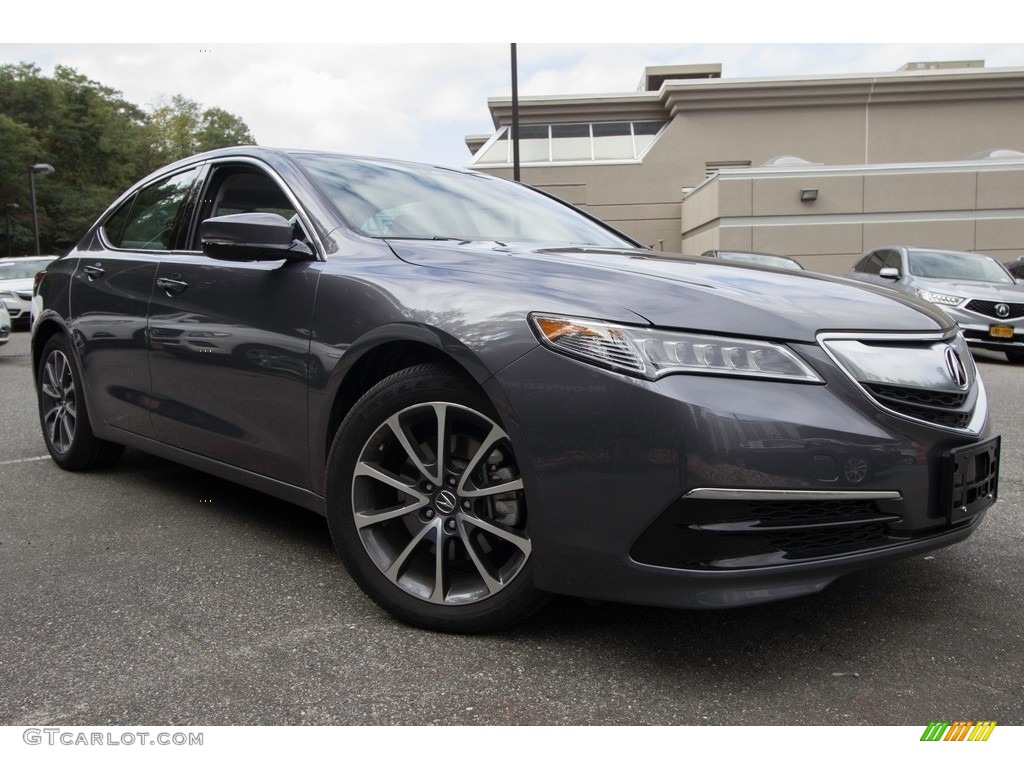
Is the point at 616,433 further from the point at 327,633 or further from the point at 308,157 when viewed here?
the point at 308,157

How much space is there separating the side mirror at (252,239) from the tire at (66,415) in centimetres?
182

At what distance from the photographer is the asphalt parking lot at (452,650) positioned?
7.06ft

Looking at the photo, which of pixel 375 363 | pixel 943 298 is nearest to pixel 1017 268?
pixel 943 298

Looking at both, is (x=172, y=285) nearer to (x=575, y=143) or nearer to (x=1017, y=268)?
(x=1017, y=268)

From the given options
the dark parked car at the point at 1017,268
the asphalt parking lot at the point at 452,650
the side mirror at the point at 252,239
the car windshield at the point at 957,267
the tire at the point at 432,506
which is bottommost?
the dark parked car at the point at 1017,268

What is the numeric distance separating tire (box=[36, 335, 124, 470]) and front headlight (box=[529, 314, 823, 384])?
127 inches

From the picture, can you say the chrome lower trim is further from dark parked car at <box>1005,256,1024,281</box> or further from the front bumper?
dark parked car at <box>1005,256,1024,281</box>

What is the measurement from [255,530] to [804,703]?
7.64ft

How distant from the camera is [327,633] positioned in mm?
2633

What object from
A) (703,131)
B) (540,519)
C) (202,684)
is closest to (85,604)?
(202,684)

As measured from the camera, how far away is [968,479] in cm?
238

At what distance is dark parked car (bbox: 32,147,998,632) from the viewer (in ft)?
7.11

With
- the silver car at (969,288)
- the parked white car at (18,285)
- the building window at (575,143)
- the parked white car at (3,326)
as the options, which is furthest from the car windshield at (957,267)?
the parked white car at (18,285)

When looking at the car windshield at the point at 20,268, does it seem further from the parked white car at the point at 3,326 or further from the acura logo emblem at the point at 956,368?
the acura logo emblem at the point at 956,368
